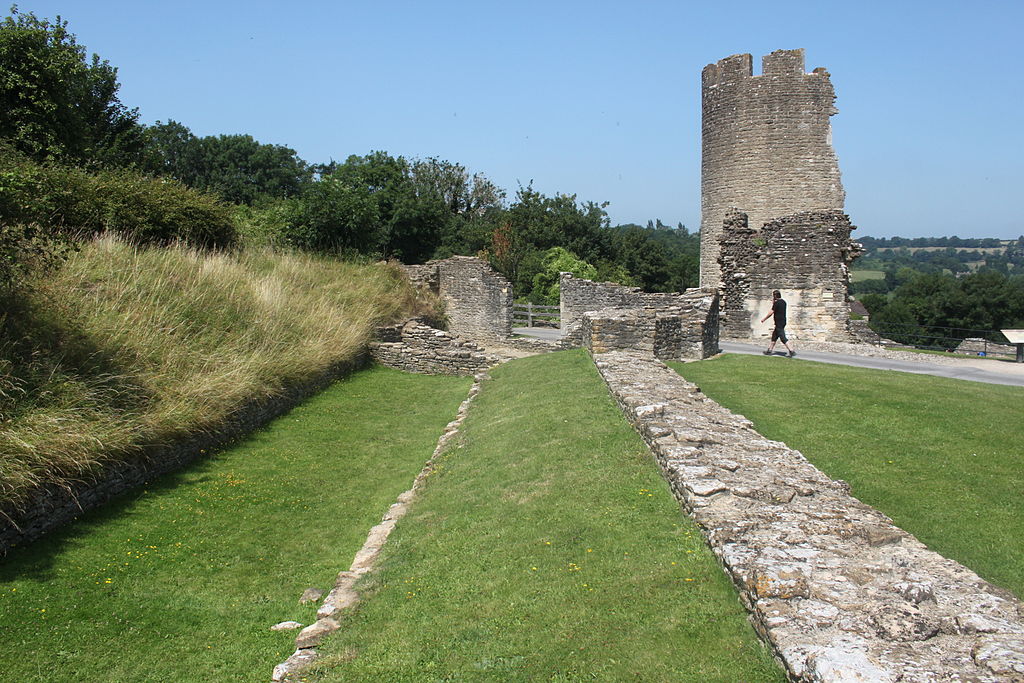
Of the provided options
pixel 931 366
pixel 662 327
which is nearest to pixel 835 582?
pixel 662 327

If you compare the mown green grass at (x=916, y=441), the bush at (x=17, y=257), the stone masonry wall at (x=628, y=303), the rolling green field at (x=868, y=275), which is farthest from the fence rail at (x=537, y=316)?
the rolling green field at (x=868, y=275)

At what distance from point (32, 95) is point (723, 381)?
18304 millimetres

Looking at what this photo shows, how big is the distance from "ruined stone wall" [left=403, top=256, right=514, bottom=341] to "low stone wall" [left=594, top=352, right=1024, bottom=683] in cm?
1792

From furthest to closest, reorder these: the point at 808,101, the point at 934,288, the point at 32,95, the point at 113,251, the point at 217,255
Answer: the point at 934,288 < the point at 808,101 < the point at 32,95 < the point at 217,255 < the point at 113,251

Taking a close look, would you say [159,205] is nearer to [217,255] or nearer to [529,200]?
[217,255]

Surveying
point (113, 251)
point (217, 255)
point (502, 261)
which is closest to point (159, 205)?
point (217, 255)

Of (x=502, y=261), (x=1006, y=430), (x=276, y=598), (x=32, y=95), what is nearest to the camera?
(x=276, y=598)

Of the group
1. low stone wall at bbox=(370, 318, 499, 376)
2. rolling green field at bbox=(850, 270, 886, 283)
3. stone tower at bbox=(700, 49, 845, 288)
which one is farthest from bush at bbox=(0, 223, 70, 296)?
rolling green field at bbox=(850, 270, 886, 283)

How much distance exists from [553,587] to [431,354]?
1229cm

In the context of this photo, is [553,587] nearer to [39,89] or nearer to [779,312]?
[779,312]

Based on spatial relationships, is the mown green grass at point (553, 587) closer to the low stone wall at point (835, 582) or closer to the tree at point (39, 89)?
the low stone wall at point (835, 582)

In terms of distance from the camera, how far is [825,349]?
65.5ft

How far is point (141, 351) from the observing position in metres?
9.27

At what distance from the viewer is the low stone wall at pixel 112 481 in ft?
19.6
